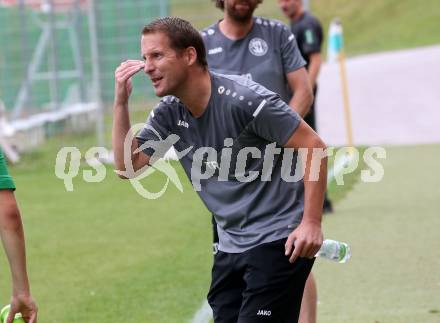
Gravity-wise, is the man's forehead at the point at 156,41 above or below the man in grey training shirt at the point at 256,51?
above

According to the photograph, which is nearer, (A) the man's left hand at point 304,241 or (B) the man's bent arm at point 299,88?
(A) the man's left hand at point 304,241

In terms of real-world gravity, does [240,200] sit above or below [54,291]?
above

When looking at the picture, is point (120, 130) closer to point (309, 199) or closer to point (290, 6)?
point (309, 199)

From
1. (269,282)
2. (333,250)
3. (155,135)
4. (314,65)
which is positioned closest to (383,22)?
(314,65)

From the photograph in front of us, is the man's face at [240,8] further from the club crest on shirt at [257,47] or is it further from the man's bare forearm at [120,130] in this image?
the man's bare forearm at [120,130]

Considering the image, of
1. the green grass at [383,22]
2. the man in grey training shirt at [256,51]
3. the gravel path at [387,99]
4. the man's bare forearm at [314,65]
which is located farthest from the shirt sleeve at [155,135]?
the green grass at [383,22]

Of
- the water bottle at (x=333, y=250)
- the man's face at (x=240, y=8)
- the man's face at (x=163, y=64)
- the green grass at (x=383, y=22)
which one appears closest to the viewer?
the man's face at (x=163, y=64)

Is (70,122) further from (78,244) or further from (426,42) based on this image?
(426,42)

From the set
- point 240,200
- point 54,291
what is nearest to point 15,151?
point 54,291

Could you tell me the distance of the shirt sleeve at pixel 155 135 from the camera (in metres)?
5.43

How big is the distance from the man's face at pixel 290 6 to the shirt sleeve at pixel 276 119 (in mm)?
6845

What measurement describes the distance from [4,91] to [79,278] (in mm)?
13729

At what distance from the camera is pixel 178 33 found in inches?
203

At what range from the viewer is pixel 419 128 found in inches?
819
